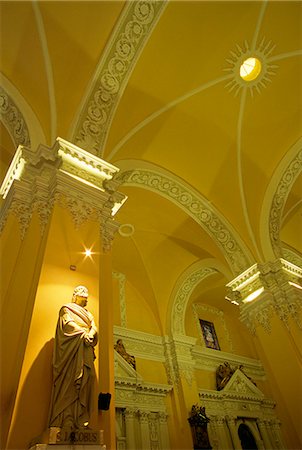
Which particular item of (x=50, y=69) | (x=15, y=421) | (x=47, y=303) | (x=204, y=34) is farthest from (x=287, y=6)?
(x=15, y=421)

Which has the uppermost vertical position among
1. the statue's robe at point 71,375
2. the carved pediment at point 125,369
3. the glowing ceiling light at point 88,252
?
the carved pediment at point 125,369

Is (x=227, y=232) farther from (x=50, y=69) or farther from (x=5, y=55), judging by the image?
(x=5, y=55)

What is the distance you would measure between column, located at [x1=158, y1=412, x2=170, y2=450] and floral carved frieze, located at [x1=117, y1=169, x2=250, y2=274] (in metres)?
4.18

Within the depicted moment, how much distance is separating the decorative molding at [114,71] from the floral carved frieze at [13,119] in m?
0.87

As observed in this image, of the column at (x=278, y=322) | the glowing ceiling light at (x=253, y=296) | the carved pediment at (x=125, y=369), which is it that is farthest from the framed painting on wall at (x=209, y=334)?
the glowing ceiling light at (x=253, y=296)

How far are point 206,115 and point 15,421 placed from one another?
6506 mm

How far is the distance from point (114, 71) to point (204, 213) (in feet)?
13.3

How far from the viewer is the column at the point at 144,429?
7543 mm

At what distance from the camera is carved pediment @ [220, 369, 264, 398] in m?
10.7

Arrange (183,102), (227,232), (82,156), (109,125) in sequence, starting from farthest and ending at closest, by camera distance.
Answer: (227,232)
(183,102)
(109,125)
(82,156)

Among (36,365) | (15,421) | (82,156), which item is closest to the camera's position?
(15,421)

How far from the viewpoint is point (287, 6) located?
609cm

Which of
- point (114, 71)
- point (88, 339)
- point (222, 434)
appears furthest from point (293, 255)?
point (88, 339)

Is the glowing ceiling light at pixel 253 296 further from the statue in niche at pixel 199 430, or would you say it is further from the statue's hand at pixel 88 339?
the statue's hand at pixel 88 339
